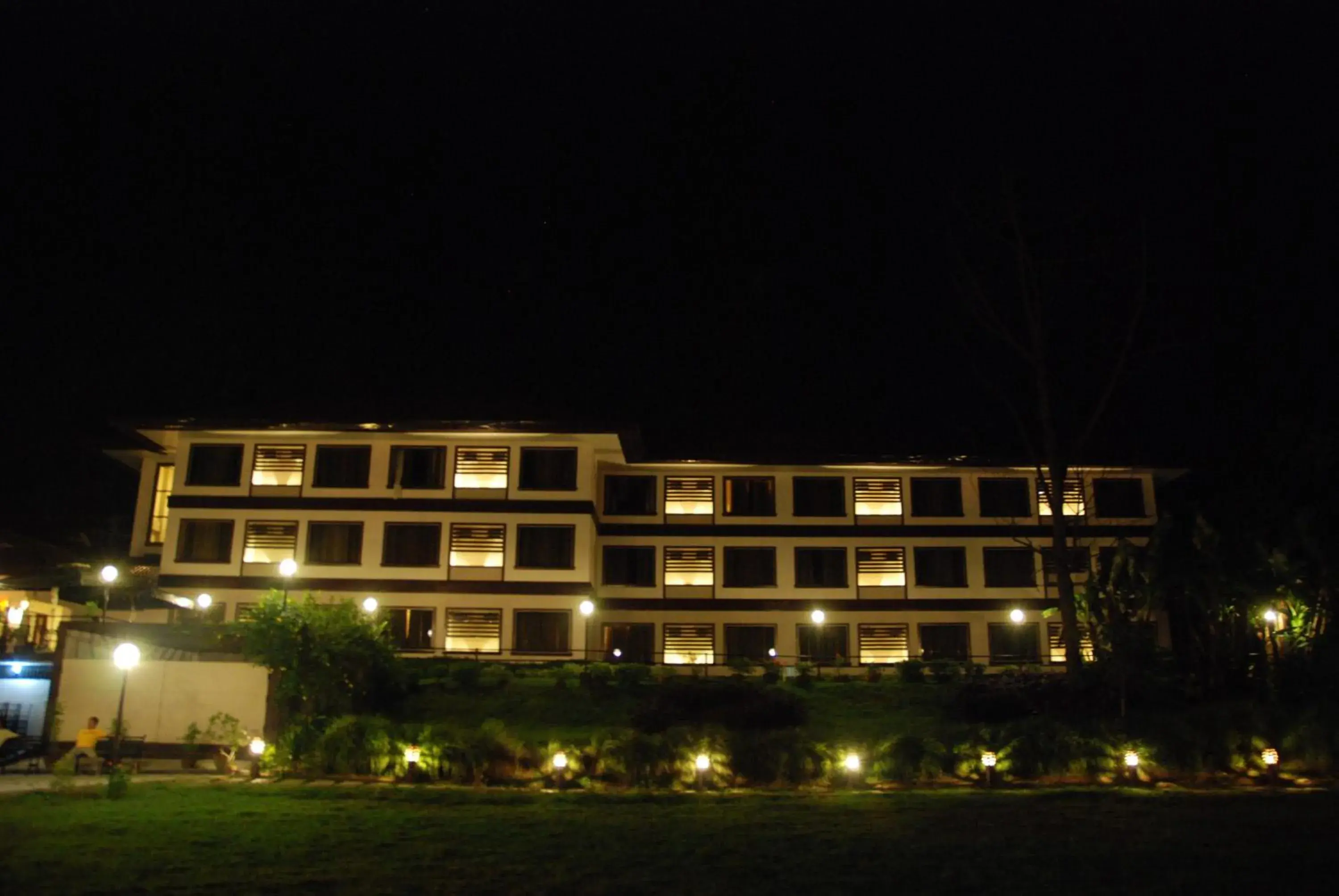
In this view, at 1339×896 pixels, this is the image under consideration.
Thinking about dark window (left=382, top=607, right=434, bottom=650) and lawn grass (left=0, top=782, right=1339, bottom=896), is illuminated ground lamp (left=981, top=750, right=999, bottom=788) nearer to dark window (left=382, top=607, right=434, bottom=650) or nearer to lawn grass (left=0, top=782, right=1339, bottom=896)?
lawn grass (left=0, top=782, right=1339, bottom=896)

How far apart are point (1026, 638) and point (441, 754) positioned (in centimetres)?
2690

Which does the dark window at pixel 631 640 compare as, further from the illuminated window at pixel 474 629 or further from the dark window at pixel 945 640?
the dark window at pixel 945 640

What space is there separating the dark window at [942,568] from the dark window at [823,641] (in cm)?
341

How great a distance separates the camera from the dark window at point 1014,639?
39562mm

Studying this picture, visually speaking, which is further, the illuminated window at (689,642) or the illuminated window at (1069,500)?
the illuminated window at (1069,500)

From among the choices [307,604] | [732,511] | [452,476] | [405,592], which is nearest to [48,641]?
[405,592]

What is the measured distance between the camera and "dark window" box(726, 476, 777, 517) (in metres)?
41.2

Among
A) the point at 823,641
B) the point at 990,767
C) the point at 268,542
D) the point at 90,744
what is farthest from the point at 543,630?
the point at 990,767

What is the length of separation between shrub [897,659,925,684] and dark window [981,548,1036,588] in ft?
36.9

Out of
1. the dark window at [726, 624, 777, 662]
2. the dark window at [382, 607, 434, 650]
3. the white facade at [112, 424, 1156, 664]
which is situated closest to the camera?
the dark window at [382, 607, 434, 650]

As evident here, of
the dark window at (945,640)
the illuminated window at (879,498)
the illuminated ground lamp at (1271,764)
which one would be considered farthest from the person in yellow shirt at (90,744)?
the illuminated window at (879,498)

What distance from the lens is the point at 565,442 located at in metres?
37.6

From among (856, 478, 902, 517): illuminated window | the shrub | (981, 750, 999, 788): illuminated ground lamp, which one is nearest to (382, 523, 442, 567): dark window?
(856, 478, 902, 517): illuminated window

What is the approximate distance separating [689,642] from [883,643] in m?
6.73
